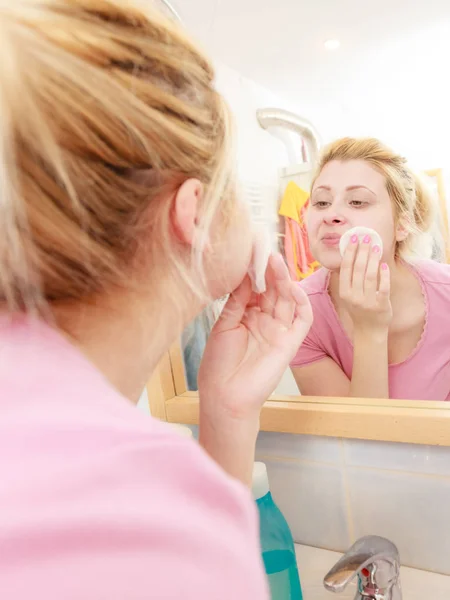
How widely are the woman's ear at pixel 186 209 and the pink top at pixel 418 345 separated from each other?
31cm

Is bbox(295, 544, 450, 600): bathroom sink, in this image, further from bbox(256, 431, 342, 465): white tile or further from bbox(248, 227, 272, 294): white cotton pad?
bbox(248, 227, 272, 294): white cotton pad

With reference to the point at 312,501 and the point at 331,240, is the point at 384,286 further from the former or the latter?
the point at 312,501

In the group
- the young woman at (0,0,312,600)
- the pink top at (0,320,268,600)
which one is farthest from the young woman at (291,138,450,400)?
the pink top at (0,320,268,600)

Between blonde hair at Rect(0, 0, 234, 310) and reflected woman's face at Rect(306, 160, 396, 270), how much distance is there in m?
0.32

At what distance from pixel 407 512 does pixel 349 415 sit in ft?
0.40

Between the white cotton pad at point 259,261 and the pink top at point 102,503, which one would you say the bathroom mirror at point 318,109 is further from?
the pink top at point 102,503

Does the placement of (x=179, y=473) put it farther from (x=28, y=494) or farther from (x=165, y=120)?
(x=165, y=120)

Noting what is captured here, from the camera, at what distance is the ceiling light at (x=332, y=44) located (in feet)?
2.22

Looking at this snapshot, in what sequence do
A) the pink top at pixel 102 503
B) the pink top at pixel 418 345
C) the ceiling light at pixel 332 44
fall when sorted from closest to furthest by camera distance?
the pink top at pixel 102 503 → the pink top at pixel 418 345 → the ceiling light at pixel 332 44

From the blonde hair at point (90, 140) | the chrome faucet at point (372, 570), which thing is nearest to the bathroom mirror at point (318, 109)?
the chrome faucet at point (372, 570)

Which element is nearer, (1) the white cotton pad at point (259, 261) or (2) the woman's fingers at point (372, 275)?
(1) the white cotton pad at point (259, 261)

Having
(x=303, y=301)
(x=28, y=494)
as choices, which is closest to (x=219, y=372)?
(x=303, y=301)

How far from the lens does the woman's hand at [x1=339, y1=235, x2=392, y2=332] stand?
0.61 m

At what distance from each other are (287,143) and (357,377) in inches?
12.9
